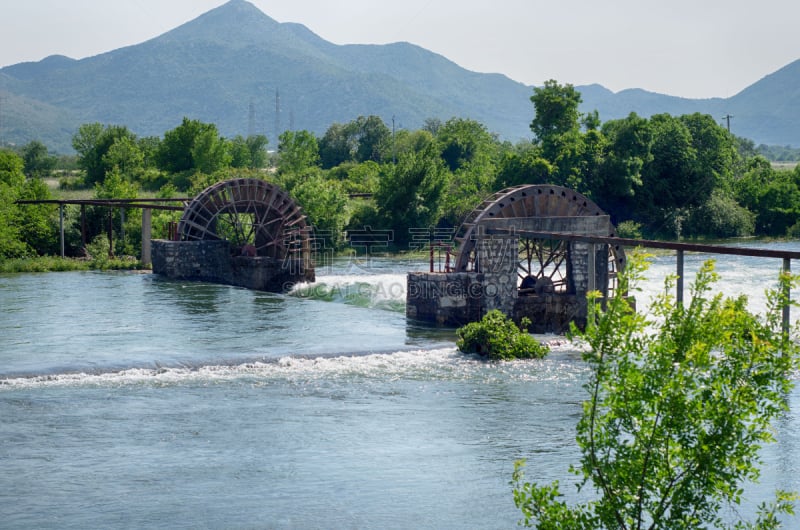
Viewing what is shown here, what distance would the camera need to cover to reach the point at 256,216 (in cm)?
4203

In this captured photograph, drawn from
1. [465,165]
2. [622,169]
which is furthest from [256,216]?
[465,165]

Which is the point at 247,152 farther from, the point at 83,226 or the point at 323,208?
the point at 83,226

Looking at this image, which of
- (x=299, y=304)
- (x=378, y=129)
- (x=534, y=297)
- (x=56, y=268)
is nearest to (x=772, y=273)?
(x=534, y=297)

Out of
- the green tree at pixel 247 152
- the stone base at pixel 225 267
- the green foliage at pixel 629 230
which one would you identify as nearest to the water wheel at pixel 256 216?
the stone base at pixel 225 267

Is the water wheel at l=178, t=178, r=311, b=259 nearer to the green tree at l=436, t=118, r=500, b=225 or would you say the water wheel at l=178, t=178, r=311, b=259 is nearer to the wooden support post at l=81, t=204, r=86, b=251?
the wooden support post at l=81, t=204, r=86, b=251

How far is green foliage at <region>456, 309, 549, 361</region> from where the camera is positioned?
24641mm

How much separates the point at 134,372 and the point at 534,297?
12.5 m

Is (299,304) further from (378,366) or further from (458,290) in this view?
(378,366)

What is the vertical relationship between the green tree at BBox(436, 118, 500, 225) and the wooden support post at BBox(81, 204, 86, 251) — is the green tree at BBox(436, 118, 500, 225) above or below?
above

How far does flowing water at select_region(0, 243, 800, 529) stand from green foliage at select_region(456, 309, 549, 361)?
453 millimetres

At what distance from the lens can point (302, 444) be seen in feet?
57.7

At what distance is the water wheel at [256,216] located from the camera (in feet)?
136

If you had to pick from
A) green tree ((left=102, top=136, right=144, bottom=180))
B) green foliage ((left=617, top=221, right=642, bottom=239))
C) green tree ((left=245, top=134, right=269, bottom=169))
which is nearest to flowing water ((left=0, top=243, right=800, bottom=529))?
green foliage ((left=617, top=221, right=642, bottom=239))

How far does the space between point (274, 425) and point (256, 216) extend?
24.4m
